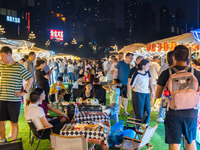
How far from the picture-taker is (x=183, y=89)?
9.66 ft

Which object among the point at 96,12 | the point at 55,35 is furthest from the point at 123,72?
the point at 96,12

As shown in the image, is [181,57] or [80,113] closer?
[181,57]

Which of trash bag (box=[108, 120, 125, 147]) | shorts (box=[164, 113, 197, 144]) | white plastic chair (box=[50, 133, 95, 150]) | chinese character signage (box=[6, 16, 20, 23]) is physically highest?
chinese character signage (box=[6, 16, 20, 23])

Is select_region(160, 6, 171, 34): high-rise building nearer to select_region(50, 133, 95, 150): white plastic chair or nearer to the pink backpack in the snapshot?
the pink backpack

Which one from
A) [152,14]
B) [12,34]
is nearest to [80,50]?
[12,34]

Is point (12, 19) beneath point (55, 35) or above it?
beneath

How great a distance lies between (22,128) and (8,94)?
2.30m

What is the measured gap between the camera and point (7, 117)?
15.4ft

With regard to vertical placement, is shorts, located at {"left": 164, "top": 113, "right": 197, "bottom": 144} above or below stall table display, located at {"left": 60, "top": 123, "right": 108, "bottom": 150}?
above

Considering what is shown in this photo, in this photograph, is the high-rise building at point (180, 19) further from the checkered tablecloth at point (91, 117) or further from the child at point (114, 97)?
the checkered tablecloth at point (91, 117)

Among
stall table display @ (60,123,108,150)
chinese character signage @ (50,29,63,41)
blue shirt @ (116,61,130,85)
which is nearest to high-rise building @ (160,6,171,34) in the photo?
chinese character signage @ (50,29,63,41)

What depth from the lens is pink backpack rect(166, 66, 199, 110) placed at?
2937 millimetres

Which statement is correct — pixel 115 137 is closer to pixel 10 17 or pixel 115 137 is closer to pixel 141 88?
pixel 141 88

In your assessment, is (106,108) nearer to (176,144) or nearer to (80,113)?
(80,113)
